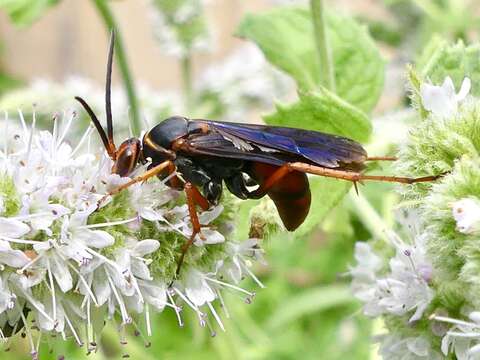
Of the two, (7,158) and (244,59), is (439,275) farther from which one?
(244,59)

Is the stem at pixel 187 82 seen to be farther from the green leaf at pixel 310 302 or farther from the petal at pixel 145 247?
the petal at pixel 145 247

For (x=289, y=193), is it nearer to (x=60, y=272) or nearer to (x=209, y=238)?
(x=209, y=238)

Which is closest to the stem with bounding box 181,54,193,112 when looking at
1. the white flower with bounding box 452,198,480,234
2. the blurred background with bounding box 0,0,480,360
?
the blurred background with bounding box 0,0,480,360

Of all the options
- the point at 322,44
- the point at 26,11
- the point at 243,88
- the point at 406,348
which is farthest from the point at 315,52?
the point at 243,88

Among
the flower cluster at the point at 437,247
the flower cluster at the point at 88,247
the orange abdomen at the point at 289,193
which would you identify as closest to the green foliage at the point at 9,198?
the flower cluster at the point at 88,247

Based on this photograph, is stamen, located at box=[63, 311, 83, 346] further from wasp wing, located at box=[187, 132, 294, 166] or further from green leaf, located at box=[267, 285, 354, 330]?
green leaf, located at box=[267, 285, 354, 330]
